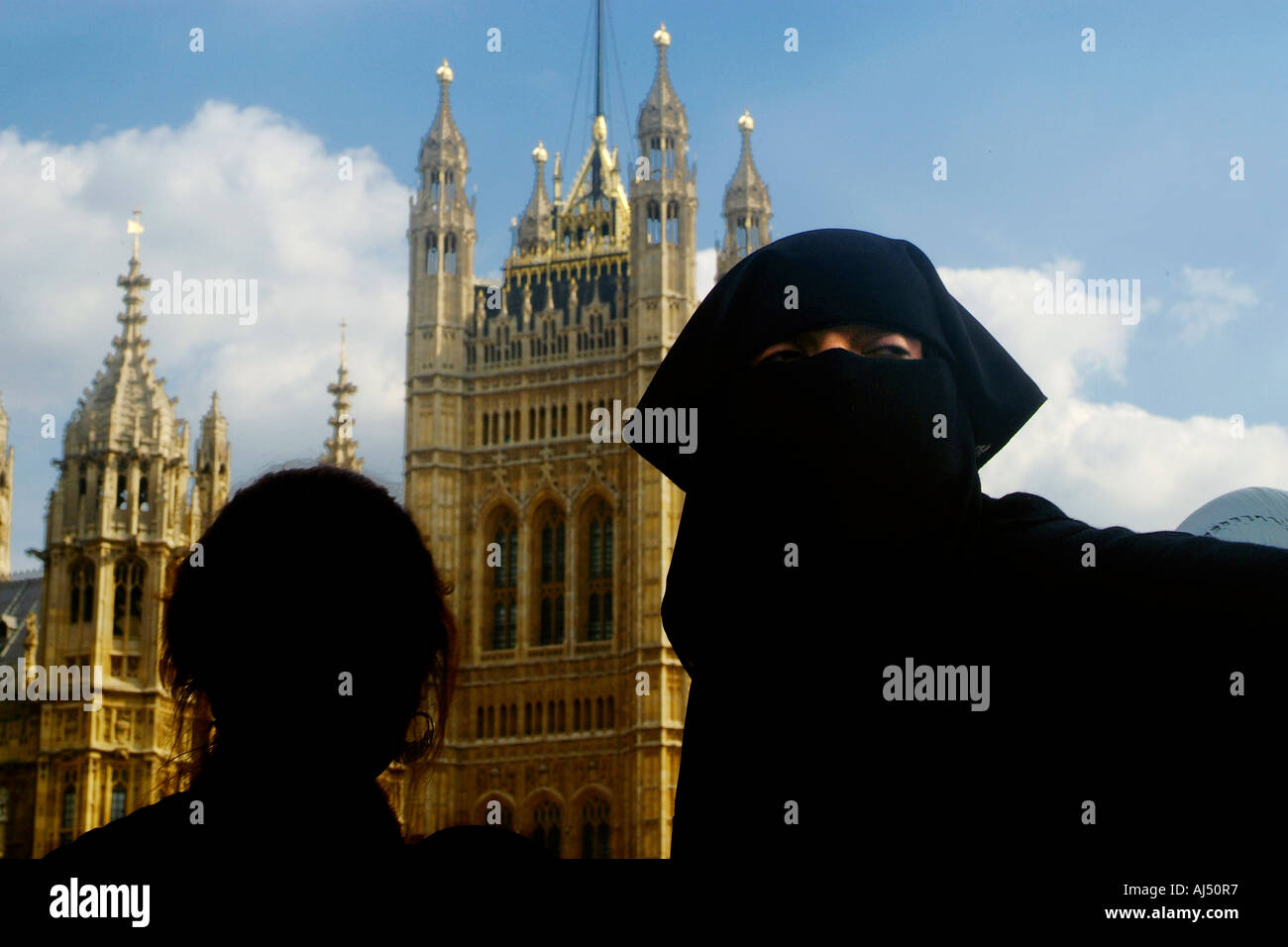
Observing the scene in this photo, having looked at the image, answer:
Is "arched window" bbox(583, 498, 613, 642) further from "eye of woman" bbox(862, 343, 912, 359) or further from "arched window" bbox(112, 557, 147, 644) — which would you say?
"eye of woman" bbox(862, 343, 912, 359)

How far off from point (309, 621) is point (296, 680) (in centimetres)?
7

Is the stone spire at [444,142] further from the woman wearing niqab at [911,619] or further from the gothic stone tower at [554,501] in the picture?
the woman wearing niqab at [911,619]

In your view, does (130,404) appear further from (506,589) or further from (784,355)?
(784,355)

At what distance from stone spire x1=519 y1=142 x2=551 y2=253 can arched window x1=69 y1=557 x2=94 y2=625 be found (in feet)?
66.0

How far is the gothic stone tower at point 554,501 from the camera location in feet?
133

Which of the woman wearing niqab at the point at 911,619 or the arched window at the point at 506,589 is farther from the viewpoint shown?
the arched window at the point at 506,589

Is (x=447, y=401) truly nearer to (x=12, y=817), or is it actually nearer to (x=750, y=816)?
(x=12, y=817)

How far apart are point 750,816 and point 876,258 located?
761 millimetres

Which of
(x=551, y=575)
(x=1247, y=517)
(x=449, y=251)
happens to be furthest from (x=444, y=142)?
(x=1247, y=517)

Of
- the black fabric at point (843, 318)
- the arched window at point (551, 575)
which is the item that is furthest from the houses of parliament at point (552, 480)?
the black fabric at point (843, 318)

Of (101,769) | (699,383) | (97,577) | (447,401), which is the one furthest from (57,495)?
(699,383)

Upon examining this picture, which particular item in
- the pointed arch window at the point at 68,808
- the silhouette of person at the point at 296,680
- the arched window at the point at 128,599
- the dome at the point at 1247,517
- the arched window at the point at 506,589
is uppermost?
the arched window at the point at 506,589

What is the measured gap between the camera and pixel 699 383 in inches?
97.1

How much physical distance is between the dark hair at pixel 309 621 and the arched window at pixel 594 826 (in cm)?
3848
